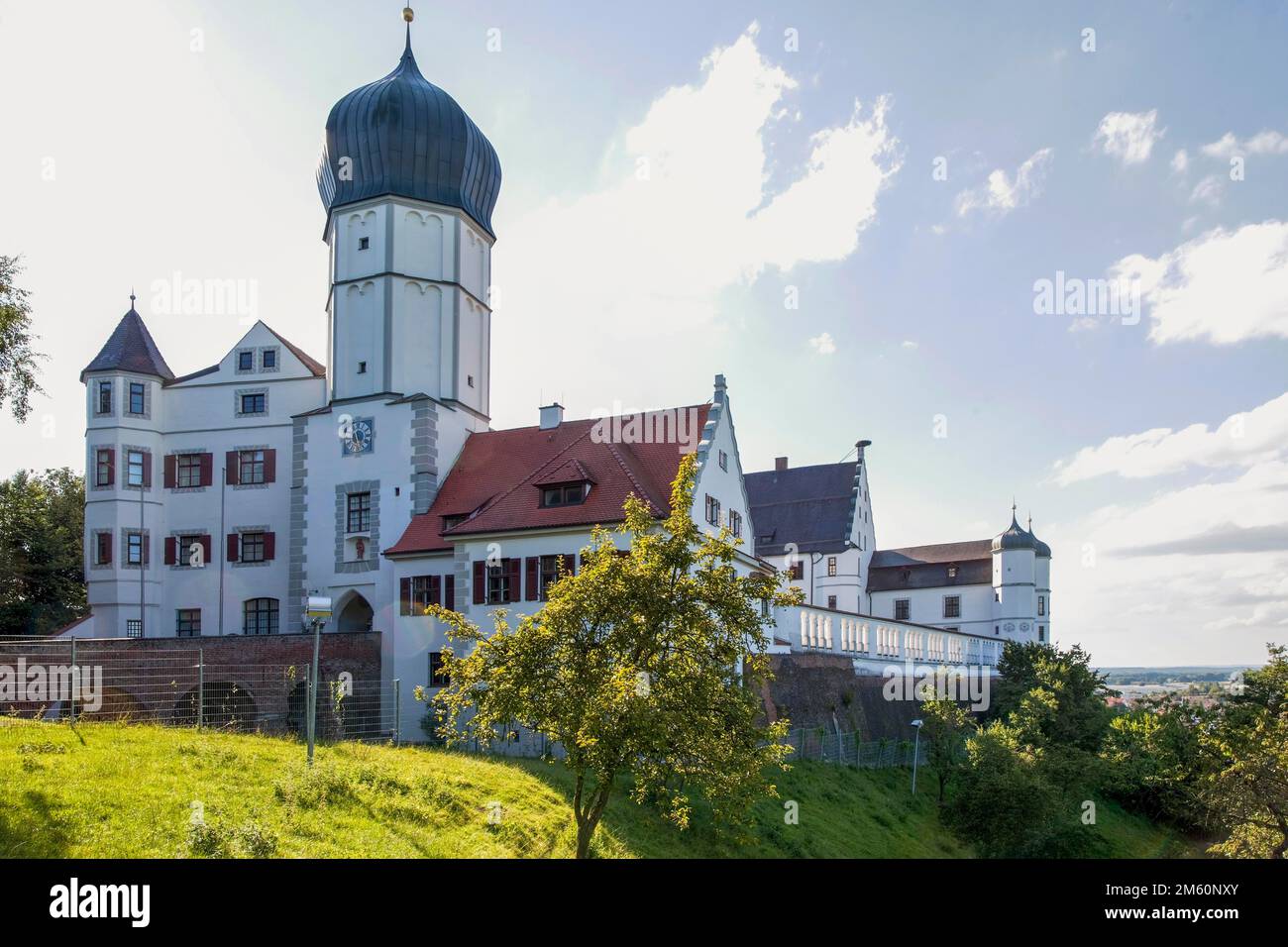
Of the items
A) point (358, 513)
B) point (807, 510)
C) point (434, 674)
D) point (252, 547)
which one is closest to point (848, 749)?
point (434, 674)

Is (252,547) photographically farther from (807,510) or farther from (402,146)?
(807,510)

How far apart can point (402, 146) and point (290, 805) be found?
97.3 ft

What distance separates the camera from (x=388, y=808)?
54.9ft

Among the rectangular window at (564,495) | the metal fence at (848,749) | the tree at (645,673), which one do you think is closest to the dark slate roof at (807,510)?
the metal fence at (848,749)

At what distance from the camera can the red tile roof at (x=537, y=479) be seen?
102ft

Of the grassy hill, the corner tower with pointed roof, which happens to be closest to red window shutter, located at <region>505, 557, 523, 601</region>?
the grassy hill

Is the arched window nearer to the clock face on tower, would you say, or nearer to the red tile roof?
the clock face on tower

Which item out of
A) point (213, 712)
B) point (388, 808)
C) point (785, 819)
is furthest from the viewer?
point (213, 712)

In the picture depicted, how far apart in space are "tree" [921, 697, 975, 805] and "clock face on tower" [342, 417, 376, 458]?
22.0 metres

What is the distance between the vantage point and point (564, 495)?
31.9 m

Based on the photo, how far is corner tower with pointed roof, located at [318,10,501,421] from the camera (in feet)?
130
